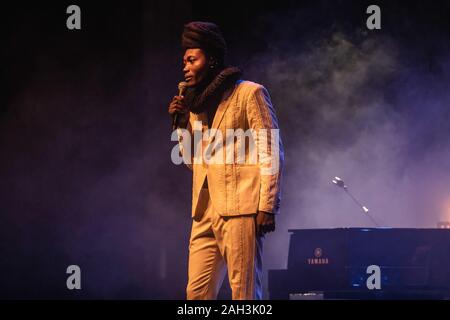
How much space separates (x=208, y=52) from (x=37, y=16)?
15.4ft

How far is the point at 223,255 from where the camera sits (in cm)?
345

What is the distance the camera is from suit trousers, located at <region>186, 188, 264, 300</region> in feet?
11.0

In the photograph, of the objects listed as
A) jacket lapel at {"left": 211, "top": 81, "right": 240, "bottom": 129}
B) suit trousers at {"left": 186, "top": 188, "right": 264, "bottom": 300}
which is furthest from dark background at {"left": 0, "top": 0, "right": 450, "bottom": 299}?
jacket lapel at {"left": 211, "top": 81, "right": 240, "bottom": 129}

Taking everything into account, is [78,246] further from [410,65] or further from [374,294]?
[410,65]

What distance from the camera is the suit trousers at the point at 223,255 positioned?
3367 millimetres

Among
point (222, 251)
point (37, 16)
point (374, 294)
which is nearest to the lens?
point (222, 251)

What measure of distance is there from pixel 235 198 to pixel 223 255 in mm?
274

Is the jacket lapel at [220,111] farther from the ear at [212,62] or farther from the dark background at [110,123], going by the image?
the dark background at [110,123]

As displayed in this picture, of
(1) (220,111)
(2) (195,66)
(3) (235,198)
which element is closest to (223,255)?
(3) (235,198)

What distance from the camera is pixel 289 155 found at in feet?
30.0

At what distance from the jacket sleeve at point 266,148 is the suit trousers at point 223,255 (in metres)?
0.12

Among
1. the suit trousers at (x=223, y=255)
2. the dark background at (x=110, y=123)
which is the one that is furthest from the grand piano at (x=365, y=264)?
the suit trousers at (x=223, y=255)

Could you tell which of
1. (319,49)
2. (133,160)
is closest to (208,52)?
(133,160)

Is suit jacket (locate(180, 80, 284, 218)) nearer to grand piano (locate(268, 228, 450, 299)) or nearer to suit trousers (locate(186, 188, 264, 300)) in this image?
suit trousers (locate(186, 188, 264, 300))
